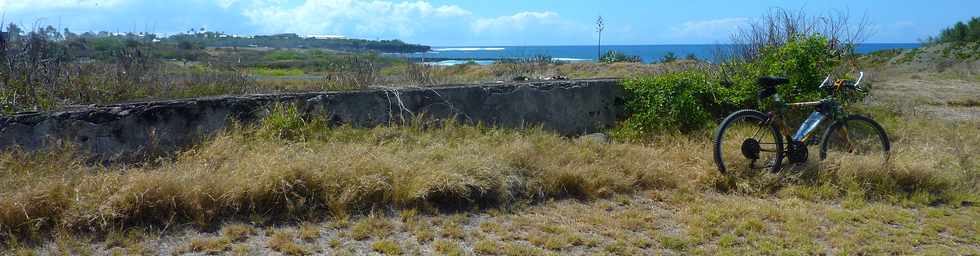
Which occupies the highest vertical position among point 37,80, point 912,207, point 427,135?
point 37,80

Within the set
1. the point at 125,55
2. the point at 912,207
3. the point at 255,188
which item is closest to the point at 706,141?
the point at 912,207

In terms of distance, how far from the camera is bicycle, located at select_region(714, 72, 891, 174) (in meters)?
6.78

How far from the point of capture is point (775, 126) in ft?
22.5

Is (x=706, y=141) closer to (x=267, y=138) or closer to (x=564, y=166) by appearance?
(x=564, y=166)

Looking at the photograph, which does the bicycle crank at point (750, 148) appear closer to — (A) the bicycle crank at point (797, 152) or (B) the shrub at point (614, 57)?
(A) the bicycle crank at point (797, 152)

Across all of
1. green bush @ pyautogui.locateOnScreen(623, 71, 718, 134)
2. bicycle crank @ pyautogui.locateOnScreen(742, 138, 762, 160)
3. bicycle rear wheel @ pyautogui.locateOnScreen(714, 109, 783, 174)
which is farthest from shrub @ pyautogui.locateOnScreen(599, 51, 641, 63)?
bicycle crank @ pyautogui.locateOnScreen(742, 138, 762, 160)

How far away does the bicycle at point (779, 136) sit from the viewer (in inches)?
267

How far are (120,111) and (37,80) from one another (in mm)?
1624

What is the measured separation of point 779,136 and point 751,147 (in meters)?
0.34

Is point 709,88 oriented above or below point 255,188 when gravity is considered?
above

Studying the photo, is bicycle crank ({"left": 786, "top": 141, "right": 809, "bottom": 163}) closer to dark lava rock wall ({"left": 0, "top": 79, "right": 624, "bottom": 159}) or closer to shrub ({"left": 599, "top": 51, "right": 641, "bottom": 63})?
dark lava rock wall ({"left": 0, "top": 79, "right": 624, "bottom": 159})

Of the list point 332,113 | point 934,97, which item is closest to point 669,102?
point 332,113

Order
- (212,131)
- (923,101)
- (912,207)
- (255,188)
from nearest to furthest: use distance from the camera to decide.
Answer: (255,188) < (912,207) < (212,131) < (923,101)

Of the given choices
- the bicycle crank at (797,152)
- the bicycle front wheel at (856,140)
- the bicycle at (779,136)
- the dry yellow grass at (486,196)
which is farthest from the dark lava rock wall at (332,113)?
the bicycle front wheel at (856,140)
